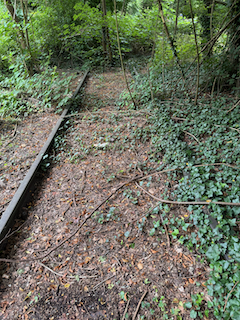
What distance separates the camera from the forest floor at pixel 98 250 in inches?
73.5

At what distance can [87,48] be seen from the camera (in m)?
9.36

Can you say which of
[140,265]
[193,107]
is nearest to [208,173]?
[140,265]

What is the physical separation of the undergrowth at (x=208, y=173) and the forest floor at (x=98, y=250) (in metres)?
0.15

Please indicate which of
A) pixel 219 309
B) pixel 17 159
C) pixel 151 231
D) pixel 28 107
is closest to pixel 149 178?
pixel 151 231

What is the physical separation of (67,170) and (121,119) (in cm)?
184

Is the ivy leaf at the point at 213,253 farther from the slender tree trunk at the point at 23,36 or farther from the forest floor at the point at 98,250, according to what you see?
the slender tree trunk at the point at 23,36

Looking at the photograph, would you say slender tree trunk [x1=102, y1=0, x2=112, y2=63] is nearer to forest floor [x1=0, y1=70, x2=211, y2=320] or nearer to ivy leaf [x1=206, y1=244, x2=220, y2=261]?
forest floor [x1=0, y1=70, x2=211, y2=320]

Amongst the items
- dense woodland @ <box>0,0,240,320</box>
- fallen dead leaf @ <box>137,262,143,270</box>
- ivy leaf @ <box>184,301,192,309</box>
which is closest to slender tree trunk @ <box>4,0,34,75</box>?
dense woodland @ <box>0,0,240,320</box>

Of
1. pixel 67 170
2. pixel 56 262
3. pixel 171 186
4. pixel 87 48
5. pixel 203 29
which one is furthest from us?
pixel 87 48

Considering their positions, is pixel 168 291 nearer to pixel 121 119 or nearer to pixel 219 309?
pixel 219 309

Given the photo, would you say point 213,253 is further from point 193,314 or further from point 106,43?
point 106,43

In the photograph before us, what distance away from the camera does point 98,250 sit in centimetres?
231

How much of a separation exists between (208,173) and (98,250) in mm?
1690

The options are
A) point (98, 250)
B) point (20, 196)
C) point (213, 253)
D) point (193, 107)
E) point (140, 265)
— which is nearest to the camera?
point (213, 253)
